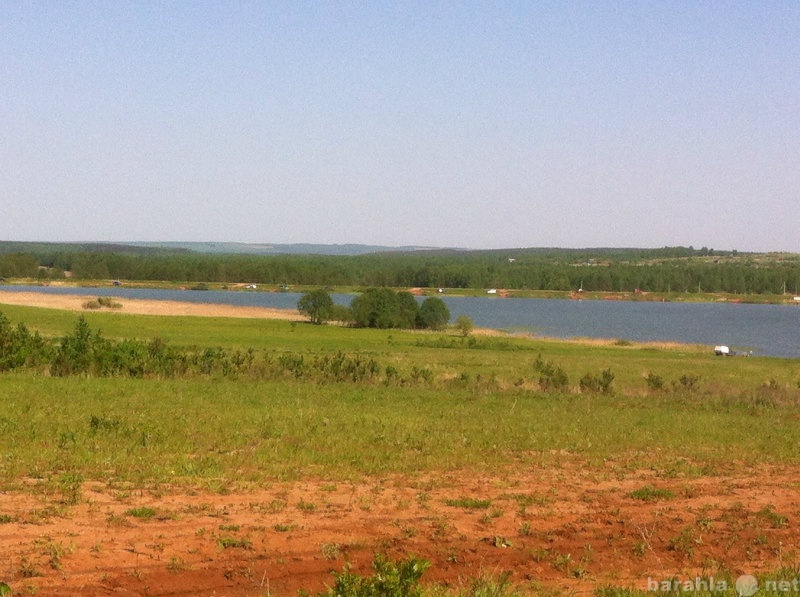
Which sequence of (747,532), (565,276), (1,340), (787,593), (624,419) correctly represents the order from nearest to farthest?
(787,593), (747,532), (624,419), (1,340), (565,276)

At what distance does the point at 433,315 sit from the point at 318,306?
1006 cm

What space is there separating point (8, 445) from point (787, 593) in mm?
11649

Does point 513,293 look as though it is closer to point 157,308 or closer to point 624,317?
point 624,317

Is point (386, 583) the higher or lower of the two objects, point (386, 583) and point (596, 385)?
the higher

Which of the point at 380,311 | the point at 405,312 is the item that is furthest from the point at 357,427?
the point at 405,312

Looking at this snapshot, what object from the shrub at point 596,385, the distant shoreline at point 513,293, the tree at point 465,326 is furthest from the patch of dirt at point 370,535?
the distant shoreline at point 513,293

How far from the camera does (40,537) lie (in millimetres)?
9031

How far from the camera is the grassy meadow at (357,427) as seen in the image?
1380cm

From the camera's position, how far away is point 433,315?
81625 millimetres

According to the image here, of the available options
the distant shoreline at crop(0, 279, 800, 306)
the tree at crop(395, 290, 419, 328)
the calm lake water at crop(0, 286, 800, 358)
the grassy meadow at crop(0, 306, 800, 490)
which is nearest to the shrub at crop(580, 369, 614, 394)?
the grassy meadow at crop(0, 306, 800, 490)

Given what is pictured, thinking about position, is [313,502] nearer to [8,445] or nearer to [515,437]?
[8,445]

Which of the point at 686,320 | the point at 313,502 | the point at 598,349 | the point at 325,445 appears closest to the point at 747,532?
the point at 313,502

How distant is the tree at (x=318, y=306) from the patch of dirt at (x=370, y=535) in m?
67.6

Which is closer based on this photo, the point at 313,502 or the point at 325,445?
the point at 313,502
